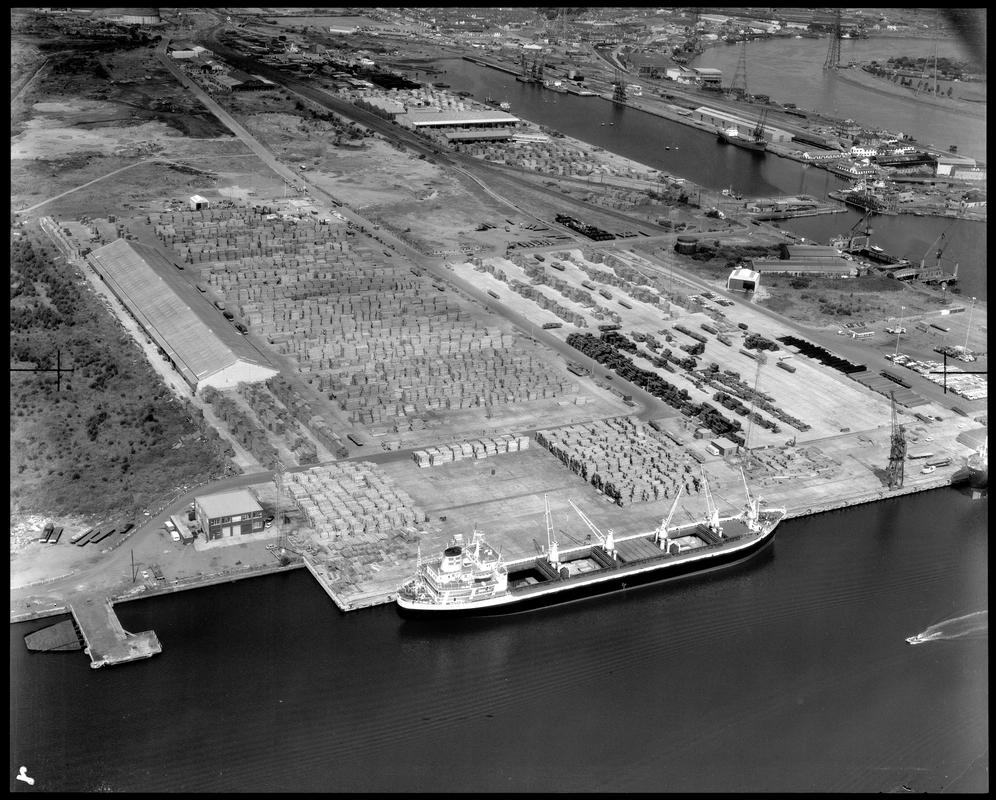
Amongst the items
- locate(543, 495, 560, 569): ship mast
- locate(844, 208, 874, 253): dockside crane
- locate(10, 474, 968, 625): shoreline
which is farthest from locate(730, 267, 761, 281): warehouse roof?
locate(10, 474, 968, 625): shoreline

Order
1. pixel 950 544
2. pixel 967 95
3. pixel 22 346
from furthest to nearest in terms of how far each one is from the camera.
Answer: pixel 967 95
pixel 22 346
pixel 950 544

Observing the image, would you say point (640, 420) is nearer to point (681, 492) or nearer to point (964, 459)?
point (681, 492)

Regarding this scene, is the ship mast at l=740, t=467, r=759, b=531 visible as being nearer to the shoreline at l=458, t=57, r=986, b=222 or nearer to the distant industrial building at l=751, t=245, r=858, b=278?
the distant industrial building at l=751, t=245, r=858, b=278

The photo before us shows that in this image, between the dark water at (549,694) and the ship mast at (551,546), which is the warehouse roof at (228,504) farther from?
the ship mast at (551,546)

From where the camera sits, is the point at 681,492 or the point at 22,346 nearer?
the point at 681,492

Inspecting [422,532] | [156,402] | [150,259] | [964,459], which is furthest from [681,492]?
[150,259]

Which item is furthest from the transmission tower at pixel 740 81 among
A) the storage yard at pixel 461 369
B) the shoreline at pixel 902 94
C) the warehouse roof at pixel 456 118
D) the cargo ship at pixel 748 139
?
the storage yard at pixel 461 369

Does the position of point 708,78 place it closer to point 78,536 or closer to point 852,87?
point 852,87

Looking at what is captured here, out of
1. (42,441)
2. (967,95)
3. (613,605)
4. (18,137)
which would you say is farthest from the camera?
(967,95)
